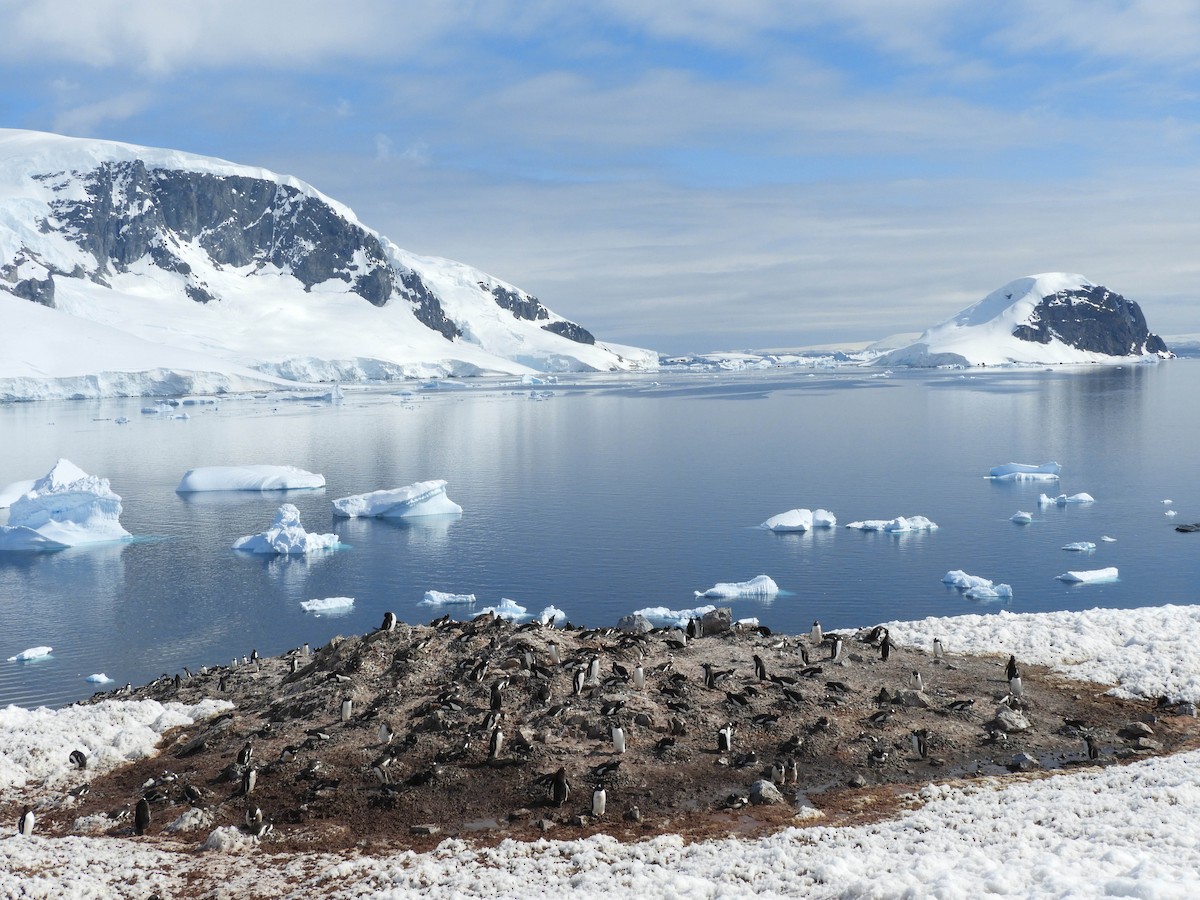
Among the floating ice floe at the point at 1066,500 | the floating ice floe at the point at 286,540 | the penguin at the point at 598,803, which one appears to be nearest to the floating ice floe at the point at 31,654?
the floating ice floe at the point at 286,540

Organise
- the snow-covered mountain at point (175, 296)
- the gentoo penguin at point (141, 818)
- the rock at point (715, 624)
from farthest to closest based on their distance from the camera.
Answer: the snow-covered mountain at point (175, 296) → the rock at point (715, 624) → the gentoo penguin at point (141, 818)

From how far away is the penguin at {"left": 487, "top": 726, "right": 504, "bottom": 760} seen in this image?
39.1ft

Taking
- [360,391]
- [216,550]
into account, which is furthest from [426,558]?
[360,391]

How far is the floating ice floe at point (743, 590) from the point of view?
25797 millimetres

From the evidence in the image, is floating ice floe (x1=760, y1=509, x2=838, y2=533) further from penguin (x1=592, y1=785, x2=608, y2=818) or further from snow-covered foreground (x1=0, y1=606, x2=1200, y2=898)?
penguin (x1=592, y1=785, x2=608, y2=818)

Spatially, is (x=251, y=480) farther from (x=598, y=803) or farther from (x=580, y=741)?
(x=598, y=803)

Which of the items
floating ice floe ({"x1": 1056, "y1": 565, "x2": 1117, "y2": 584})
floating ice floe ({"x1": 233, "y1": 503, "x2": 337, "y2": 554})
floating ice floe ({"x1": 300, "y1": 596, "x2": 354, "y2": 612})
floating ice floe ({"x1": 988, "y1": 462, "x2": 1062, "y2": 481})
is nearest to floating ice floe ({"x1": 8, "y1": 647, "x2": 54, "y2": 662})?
floating ice floe ({"x1": 300, "y1": 596, "x2": 354, "y2": 612})

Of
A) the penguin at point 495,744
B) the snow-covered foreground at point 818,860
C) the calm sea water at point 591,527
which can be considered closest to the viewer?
the snow-covered foreground at point 818,860

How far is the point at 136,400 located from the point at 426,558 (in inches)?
3494

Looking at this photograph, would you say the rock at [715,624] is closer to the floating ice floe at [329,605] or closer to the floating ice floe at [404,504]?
the floating ice floe at [329,605]

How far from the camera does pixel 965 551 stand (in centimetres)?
3111

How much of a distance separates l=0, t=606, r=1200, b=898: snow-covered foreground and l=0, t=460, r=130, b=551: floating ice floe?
26.5m

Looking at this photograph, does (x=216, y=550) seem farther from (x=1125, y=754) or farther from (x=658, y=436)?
(x=658, y=436)

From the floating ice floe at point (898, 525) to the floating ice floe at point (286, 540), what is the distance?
17607mm
